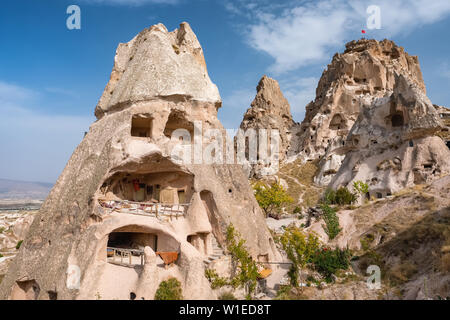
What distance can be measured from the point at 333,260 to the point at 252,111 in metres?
46.5

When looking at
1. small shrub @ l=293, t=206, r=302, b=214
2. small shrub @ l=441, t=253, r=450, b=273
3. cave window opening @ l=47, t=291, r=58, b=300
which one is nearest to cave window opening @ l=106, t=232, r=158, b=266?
cave window opening @ l=47, t=291, r=58, b=300

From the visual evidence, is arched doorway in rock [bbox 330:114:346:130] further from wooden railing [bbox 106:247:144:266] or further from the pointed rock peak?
wooden railing [bbox 106:247:144:266]

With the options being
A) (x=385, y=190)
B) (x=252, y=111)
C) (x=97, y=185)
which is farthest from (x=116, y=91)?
(x=252, y=111)

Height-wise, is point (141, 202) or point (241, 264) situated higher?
point (141, 202)

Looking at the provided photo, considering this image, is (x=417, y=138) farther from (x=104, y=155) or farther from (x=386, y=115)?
(x=104, y=155)

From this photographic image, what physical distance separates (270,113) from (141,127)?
4380 centimetres

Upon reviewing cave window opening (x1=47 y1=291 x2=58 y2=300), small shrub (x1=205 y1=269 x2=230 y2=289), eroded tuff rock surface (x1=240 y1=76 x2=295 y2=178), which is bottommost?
cave window opening (x1=47 y1=291 x2=58 y2=300)

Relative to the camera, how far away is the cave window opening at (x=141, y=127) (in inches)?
649

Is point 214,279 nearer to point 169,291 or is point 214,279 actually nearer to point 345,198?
point 169,291

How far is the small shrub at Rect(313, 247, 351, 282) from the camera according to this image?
15141 mm

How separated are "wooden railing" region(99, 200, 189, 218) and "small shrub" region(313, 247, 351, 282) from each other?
23.2ft

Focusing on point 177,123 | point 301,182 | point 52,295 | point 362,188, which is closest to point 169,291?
point 52,295

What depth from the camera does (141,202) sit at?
1538cm

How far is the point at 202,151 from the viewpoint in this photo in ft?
55.2
